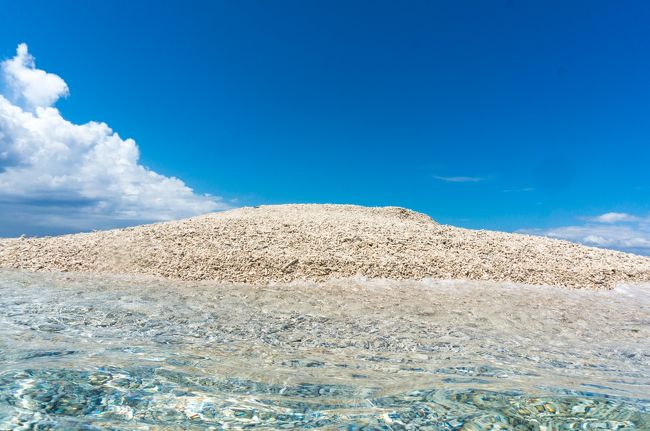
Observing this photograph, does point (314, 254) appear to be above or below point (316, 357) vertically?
above

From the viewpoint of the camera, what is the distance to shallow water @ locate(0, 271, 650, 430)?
4.21m

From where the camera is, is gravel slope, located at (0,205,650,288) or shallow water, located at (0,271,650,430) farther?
gravel slope, located at (0,205,650,288)

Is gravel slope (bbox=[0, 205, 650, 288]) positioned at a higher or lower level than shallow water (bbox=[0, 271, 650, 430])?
higher

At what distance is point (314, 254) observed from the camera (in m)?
13.7

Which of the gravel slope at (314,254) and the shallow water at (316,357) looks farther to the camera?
the gravel slope at (314,254)

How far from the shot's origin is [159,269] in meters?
13.0

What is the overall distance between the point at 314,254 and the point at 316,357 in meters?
7.38

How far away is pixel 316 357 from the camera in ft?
21.0

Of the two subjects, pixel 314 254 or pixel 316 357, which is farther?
pixel 314 254

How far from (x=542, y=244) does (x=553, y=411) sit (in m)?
14.3

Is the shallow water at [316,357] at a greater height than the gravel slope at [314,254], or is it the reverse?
the gravel slope at [314,254]

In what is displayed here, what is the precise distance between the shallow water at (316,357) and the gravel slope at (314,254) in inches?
42.4

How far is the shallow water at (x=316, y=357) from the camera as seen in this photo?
13.8 ft

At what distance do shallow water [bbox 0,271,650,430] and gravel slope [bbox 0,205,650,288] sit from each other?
1077 mm
